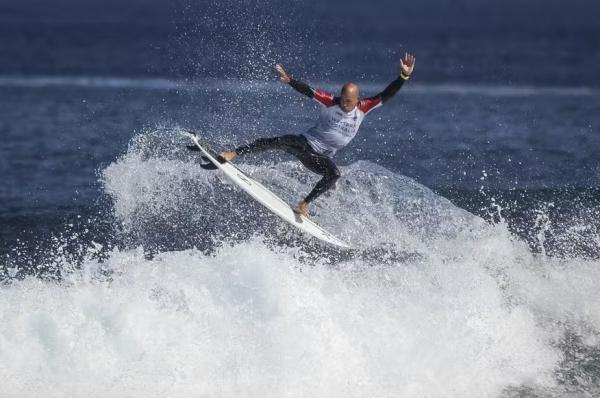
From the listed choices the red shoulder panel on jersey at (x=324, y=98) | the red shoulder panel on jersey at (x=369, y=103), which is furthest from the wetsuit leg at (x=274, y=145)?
the red shoulder panel on jersey at (x=369, y=103)

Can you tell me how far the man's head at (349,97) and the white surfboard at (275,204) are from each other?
1817mm

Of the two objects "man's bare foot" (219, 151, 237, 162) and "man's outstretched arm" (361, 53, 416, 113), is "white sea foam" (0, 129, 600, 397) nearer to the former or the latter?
"man's bare foot" (219, 151, 237, 162)

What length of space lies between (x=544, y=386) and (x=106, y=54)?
52.4 m

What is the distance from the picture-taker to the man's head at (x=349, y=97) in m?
13.2

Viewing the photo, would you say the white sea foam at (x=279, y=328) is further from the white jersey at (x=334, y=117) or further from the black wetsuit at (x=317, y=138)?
the white jersey at (x=334, y=117)

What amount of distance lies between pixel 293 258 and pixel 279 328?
1.63 metres

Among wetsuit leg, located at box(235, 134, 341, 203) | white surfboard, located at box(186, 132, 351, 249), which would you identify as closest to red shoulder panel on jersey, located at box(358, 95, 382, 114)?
wetsuit leg, located at box(235, 134, 341, 203)

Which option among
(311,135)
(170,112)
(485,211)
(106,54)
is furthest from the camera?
(106,54)

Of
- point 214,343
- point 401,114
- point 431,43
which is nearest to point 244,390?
point 214,343

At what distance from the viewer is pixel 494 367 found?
34.2ft

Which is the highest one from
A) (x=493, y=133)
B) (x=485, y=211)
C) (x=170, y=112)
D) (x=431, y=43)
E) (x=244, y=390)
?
(x=244, y=390)

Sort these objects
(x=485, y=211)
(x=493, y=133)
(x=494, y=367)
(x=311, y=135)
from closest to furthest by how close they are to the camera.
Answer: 1. (x=494, y=367)
2. (x=311, y=135)
3. (x=485, y=211)
4. (x=493, y=133)

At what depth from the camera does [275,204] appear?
46.3ft

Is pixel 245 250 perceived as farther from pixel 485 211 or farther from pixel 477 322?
pixel 485 211
